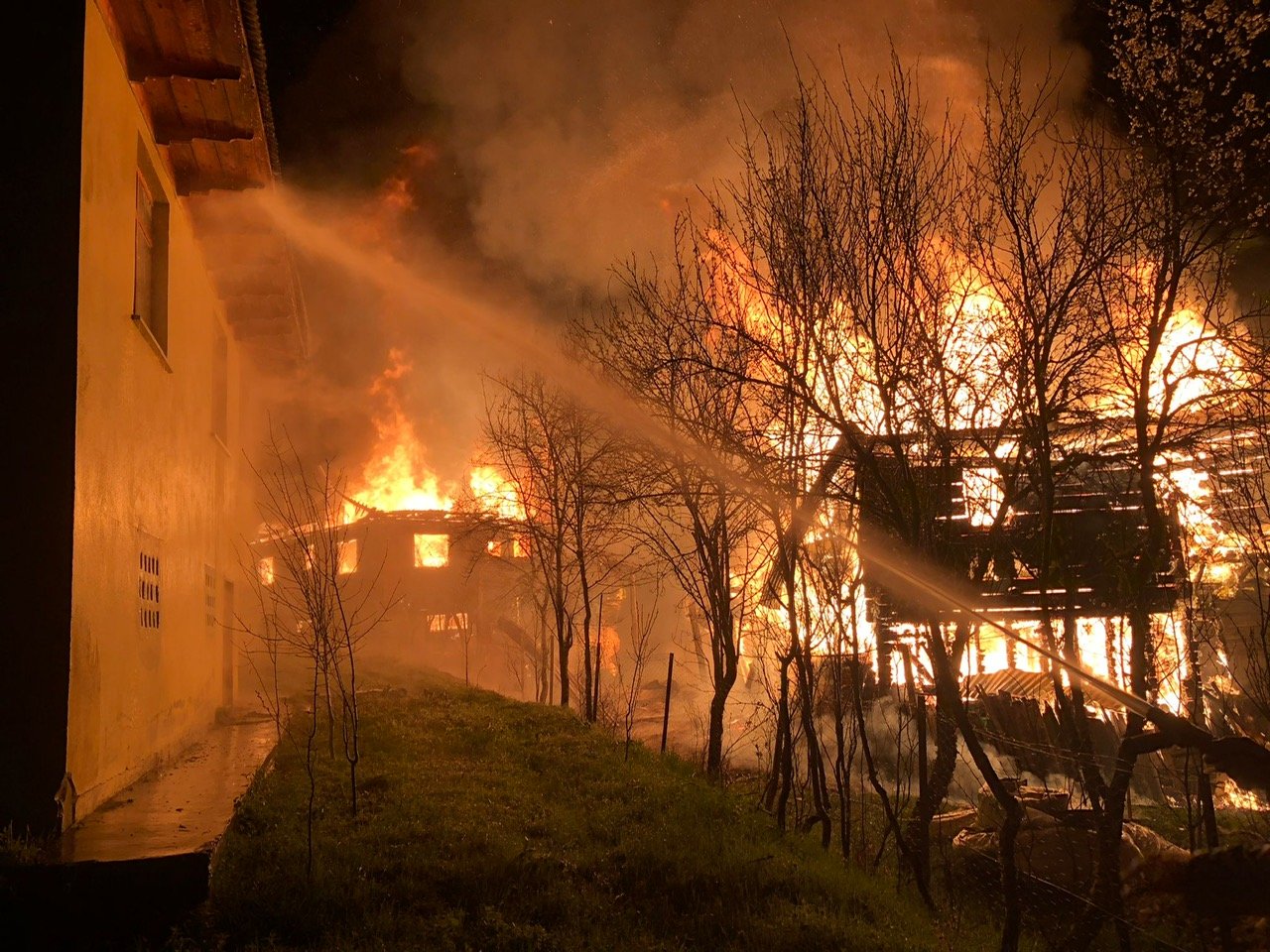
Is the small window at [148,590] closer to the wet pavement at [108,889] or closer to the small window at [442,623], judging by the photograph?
the wet pavement at [108,889]

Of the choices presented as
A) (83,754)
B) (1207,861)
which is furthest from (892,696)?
(83,754)

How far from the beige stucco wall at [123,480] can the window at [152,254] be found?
0.39 ft

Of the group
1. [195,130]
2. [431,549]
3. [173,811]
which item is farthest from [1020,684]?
[431,549]

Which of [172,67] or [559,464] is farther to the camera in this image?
[559,464]

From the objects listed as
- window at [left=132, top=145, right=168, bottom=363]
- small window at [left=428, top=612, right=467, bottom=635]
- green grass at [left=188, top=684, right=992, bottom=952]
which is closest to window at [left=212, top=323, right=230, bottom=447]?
window at [left=132, top=145, right=168, bottom=363]

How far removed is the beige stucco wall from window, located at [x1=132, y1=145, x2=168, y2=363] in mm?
120

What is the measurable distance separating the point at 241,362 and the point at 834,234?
1316cm

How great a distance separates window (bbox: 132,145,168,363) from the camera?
9742 millimetres

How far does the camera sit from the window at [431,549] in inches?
1634

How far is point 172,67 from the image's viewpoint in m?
8.98

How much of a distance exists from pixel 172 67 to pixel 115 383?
322 centimetres

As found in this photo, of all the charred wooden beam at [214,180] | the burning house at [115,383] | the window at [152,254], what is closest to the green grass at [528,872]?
the burning house at [115,383]

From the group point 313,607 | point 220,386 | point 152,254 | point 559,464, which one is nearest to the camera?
point 313,607

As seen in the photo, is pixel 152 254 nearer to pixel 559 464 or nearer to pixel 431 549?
pixel 559 464
